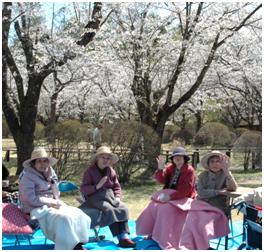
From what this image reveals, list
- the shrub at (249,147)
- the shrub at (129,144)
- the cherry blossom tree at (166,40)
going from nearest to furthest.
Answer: the shrub at (129,144) → the cherry blossom tree at (166,40) → the shrub at (249,147)

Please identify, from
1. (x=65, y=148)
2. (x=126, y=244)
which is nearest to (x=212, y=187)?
(x=126, y=244)

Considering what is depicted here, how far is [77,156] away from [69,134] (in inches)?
25.8

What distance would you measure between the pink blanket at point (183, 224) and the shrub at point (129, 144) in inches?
175

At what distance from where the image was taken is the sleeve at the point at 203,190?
4.30m

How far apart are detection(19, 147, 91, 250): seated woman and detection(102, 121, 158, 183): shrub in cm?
439

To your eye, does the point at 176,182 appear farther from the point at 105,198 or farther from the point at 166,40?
the point at 166,40

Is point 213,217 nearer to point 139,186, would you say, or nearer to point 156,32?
point 139,186

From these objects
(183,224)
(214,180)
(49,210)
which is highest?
(214,180)

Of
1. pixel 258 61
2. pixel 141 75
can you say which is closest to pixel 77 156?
pixel 141 75

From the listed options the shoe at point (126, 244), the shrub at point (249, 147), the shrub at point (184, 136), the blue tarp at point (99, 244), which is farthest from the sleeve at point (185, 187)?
the shrub at point (184, 136)

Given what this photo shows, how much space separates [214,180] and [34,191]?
2359mm

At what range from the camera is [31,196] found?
3.86 metres

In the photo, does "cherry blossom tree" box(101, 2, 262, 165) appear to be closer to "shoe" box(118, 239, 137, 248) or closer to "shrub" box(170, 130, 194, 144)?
"shoe" box(118, 239, 137, 248)

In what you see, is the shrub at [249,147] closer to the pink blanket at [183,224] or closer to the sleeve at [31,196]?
the pink blanket at [183,224]
